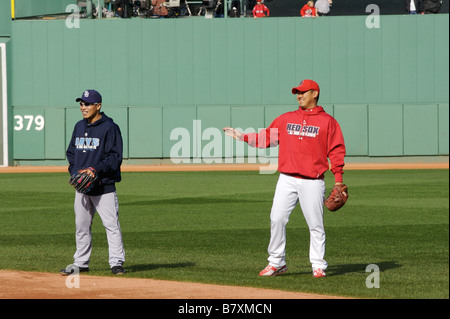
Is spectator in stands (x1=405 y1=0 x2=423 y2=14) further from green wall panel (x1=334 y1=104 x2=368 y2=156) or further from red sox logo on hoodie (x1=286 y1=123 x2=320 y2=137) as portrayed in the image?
red sox logo on hoodie (x1=286 y1=123 x2=320 y2=137)

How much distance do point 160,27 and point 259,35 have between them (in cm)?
370

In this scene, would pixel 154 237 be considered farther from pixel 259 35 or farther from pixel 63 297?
pixel 259 35

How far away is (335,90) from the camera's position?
3334cm

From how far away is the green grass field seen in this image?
9.73m

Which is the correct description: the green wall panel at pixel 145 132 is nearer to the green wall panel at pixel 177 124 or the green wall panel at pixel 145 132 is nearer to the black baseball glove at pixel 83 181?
the green wall panel at pixel 177 124

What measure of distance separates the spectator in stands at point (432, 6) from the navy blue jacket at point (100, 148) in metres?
25.5

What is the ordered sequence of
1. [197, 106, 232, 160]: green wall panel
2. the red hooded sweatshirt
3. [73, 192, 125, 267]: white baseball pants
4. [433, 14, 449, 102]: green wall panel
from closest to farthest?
1. the red hooded sweatshirt
2. [73, 192, 125, 267]: white baseball pants
3. [197, 106, 232, 160]: green wall panel
4. [433, 14, 449, 102]: green wall panel

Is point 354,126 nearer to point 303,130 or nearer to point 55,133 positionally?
point 55,133

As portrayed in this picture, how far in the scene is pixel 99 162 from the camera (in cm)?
957

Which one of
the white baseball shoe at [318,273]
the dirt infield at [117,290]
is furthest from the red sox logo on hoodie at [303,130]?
the dirt infield at [117,290]

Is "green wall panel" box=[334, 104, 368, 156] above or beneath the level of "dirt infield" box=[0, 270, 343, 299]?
above

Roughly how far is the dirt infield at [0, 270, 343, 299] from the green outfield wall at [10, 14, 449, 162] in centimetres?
2371

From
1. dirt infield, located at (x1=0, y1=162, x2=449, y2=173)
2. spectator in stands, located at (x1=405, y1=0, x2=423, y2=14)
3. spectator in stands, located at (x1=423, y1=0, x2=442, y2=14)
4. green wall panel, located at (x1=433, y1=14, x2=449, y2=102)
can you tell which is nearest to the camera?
dirt infield, located at (x1=0, y1=162, x2=449, y2=173)

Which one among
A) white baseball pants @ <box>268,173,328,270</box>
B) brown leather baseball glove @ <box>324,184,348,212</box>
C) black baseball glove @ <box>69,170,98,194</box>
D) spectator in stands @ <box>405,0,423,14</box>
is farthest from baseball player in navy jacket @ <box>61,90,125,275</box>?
spectator in stands @ <box>405,0,423,14</box>
